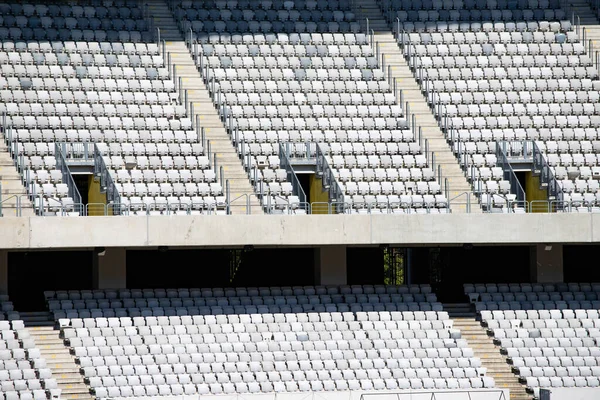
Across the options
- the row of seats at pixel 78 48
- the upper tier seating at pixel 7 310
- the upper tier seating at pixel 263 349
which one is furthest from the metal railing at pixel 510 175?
the upper tier seating at pixel 7 310

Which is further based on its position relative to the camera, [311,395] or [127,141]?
[127,141]

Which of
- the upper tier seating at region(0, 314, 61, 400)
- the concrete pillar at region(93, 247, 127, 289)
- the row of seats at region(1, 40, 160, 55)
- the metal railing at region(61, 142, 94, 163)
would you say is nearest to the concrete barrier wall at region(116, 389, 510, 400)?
the upper tier seating at region(0, 314, 61, 400)

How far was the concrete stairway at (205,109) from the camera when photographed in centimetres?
3322

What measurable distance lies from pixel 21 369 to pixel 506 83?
1650 cm

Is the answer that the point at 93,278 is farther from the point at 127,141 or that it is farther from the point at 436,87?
the point at 436,87

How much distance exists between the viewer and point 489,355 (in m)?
31.1

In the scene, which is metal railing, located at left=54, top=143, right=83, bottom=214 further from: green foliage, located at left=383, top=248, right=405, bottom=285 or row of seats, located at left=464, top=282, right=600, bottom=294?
row of seats, located at left=464, top=282, right=600, bottom=294

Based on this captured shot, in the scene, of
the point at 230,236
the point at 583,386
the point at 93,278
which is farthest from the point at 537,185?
the point at 93,278

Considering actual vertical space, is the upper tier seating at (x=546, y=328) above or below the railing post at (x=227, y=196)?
below

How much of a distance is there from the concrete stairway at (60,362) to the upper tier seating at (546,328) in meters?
9.84

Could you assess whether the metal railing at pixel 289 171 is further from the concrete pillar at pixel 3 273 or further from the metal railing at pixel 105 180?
the concrete pillar at pixel 3 273

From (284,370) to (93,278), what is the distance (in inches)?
221

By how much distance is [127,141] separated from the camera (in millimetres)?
33625

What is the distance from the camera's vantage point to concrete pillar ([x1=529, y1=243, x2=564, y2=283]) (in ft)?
112
